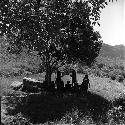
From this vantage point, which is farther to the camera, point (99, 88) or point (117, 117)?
point (99, 88)

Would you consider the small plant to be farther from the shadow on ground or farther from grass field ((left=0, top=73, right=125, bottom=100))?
grass field ((left=0, top=73, right=125, bottom=100))

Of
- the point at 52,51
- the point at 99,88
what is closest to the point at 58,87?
the point at 52,51

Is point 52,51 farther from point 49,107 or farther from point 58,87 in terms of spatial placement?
point 49,107

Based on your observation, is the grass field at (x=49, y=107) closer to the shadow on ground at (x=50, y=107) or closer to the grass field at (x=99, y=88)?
the shadow on ground at (x=50, y=107)

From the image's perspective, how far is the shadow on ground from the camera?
1834 cm

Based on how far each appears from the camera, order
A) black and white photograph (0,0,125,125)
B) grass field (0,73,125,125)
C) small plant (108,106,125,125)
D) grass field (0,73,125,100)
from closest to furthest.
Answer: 1. black and white photograph (0,0,125,125)
2. small plant (108,106,125,125)
3. grass field (0,73,125,125)
4. grass field (0,73,125,100)

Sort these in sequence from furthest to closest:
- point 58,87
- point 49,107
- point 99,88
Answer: point 99,88 → point 58,87 → point 49,107

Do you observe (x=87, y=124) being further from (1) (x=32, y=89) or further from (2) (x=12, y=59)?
(2) (x=12, y=59)

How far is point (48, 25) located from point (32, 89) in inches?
645

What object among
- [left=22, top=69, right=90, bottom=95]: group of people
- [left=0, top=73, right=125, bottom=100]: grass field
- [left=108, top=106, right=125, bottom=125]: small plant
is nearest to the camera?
[left=108, top=106, right=125, bottom=125]: small plant

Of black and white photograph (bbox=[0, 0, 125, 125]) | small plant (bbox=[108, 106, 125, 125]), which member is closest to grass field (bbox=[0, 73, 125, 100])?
black and white photograph (bbox=[0, 0, 125, 125])

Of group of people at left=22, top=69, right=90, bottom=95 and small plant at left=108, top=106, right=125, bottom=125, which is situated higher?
group of people at left=22, top=69, right=90, bottom=95

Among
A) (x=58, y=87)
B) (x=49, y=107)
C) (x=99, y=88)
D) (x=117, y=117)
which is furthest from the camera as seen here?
(x=99, y=88)

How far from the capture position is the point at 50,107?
20625 millimetres
